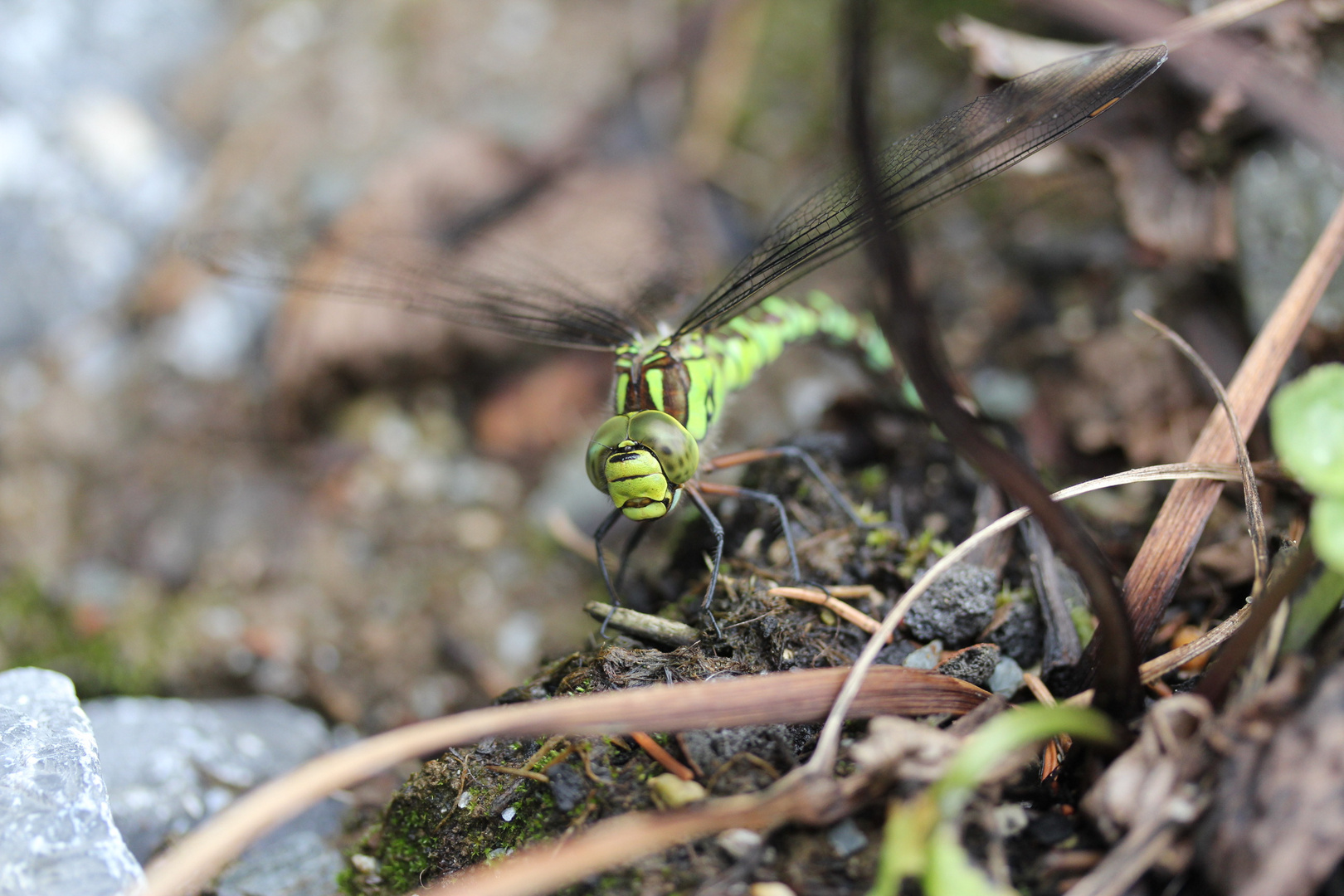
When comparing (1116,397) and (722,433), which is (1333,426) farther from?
(722,433)

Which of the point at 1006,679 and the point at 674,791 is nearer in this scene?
the point at 674,791

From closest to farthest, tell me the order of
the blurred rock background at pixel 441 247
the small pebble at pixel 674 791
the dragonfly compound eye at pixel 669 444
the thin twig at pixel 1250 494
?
the small pebble at pixel 674 791, the thin twig at pixel 1250 494, the dragonfly compound eye at pixel 669 444, the blurred rock background at pixel 441 247

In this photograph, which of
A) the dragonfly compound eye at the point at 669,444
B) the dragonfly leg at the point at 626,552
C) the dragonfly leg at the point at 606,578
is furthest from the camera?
the dragonfly leg at the point at 626,552

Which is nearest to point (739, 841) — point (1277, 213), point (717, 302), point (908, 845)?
point (908, 845)

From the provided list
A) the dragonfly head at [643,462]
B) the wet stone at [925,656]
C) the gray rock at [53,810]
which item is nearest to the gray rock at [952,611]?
the wet stone at [925,656]

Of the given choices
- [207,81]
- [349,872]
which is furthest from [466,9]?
[349,872]

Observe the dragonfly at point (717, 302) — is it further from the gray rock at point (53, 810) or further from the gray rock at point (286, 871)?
the gray rock at point (53, 810)

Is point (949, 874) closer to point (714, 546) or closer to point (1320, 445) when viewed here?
point (1320, 445)
